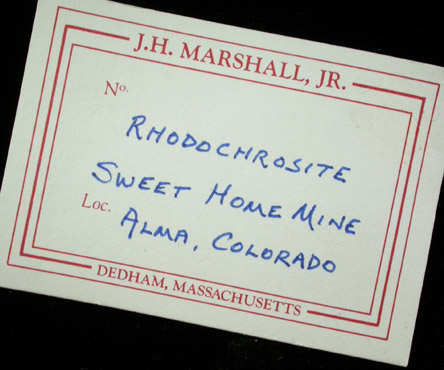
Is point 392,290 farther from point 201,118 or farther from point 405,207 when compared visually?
point 201,118

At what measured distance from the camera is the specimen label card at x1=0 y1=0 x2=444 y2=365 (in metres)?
0.41

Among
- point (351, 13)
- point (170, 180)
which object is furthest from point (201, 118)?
point (351, 13)

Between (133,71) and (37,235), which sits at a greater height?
(133,71)

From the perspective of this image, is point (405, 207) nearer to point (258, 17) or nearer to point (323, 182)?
point (323, 182)

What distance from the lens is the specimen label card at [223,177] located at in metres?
0.41

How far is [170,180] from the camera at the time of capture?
1.37 ft

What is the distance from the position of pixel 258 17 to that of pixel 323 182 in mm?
183

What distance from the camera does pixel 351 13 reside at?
1.35 ft

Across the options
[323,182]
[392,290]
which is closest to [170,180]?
[323,182]

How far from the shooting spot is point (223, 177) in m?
0.42

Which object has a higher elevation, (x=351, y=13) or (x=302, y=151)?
(x=351, y=13)

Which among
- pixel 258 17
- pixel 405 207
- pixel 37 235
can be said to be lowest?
pixel 37 235

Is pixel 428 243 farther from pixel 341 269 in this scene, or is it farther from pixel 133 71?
pixel 133 71

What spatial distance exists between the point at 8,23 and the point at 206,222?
29cm
